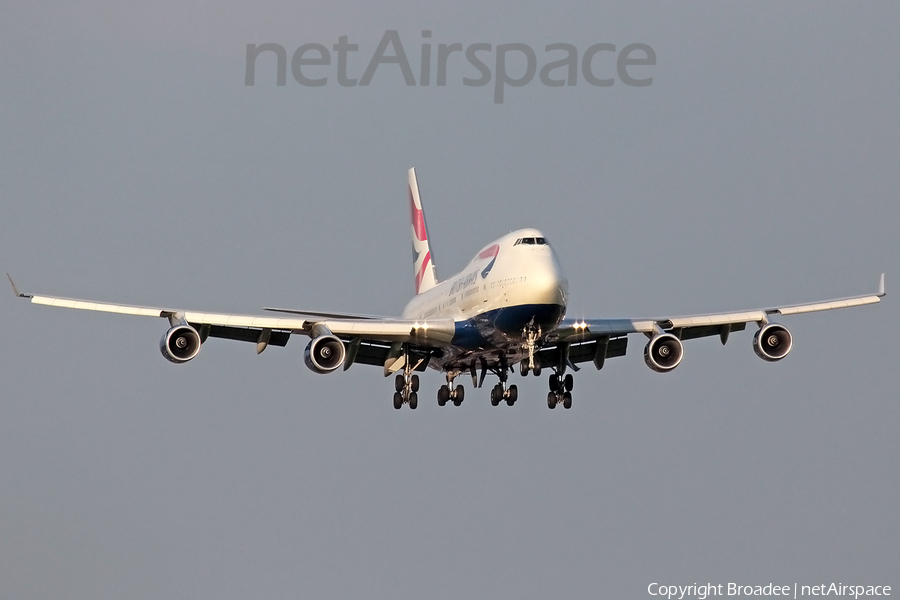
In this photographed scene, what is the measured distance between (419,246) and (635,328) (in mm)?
22410

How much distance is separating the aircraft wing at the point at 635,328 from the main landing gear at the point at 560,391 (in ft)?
2.21

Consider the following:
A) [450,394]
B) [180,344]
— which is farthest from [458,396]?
[180,344]

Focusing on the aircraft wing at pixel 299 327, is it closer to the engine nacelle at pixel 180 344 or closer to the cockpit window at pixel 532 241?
the engine nacelle at pixel 180 344

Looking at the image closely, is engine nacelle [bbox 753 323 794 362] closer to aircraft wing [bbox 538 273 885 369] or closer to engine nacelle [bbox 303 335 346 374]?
aircraft wing [bbox 538 273 885 369]

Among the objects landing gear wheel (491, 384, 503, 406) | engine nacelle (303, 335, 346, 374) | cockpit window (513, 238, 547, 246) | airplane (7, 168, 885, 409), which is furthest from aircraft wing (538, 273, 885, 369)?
engine nacelle (303, 335, 346, 374)

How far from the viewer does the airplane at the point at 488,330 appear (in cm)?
4972

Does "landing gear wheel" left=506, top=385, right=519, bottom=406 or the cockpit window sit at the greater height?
the cockpit window

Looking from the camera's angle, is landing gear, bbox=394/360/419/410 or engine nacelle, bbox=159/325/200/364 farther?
landing gear, bbox=394/360/419/410

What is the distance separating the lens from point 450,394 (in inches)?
2244

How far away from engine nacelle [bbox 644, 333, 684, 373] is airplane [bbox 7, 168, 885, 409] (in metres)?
0.04

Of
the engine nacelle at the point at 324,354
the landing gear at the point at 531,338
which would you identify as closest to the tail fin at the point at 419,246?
the engine nacelle at the point at 324,354

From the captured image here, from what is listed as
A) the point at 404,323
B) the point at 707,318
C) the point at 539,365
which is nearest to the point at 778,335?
the point at 707,318

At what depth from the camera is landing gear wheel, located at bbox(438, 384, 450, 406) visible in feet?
187

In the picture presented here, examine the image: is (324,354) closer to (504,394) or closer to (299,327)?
(299,327)
